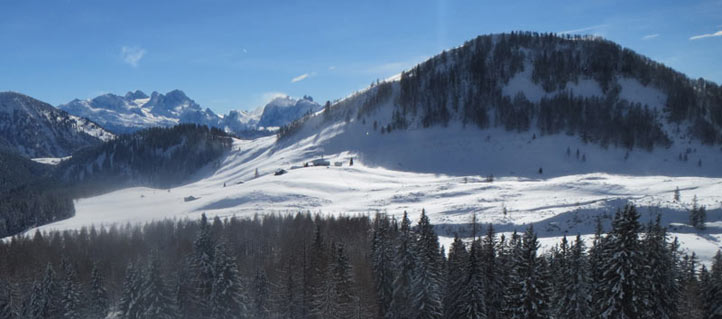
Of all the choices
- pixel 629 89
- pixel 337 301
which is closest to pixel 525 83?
pixel 629 89

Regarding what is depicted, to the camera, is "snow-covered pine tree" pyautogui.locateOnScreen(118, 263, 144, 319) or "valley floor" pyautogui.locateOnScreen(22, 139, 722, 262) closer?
"snow-covered pine tree" pyautogui.locateOnScreen(118, 263, 144, 319)

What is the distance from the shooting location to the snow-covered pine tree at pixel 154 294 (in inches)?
1563

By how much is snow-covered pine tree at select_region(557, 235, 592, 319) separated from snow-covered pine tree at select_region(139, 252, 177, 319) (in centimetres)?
3643

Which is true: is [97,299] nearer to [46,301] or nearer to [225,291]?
[46,301]

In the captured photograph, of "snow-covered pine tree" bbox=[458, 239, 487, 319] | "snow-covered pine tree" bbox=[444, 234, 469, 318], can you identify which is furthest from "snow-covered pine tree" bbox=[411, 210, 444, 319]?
"snow-covered pine tree" bbox=[458, 239, 487, 319]

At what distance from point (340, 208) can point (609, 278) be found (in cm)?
7578

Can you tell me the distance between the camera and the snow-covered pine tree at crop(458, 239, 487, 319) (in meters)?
35.8

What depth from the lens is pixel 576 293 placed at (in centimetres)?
3094

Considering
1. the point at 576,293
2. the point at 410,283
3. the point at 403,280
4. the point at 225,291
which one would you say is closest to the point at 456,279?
the point at 410,283

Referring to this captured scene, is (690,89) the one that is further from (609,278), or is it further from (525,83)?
(609,278)

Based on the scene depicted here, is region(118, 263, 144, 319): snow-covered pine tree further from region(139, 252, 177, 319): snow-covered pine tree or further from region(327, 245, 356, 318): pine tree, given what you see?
region(327, 245, 356, 318): pine tree

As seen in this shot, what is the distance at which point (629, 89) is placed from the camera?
584 feet

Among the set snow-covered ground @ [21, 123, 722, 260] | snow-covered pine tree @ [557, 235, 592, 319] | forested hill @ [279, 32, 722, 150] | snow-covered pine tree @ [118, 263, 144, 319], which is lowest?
snow-covered pine tree @ [118, 263, 144, 319]

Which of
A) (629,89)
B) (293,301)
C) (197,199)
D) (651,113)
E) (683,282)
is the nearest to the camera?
(683,282)
